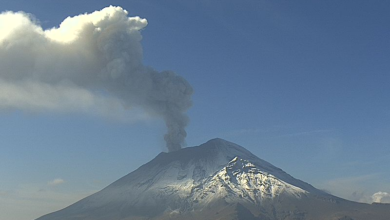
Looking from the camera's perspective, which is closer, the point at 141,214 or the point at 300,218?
the point at 300,218

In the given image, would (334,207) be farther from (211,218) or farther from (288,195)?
(211,218)

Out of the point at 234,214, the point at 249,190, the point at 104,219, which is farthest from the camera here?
the point at 249,190

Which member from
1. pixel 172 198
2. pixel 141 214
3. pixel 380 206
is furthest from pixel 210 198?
pixel 380 206

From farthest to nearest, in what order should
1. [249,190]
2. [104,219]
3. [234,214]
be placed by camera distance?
[249,190] < [104,219] < [234,214]

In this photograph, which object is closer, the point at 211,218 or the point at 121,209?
the point at 211,218

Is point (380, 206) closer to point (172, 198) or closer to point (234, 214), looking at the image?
point (234, 214)

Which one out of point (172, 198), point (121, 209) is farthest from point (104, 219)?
point (172, 198)

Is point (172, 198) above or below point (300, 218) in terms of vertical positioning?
above

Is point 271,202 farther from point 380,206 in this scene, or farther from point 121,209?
point 121,209
